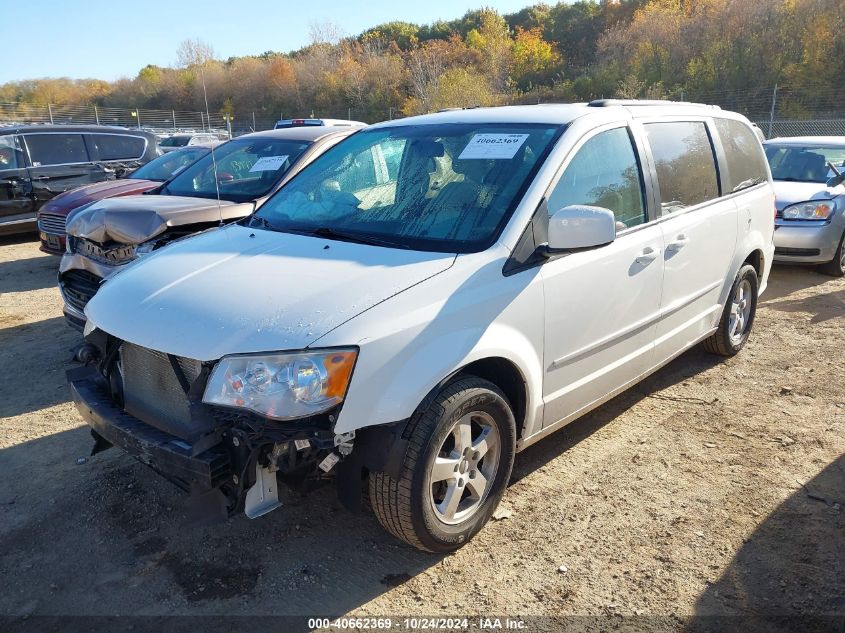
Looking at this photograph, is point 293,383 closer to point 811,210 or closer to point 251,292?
point 251,292

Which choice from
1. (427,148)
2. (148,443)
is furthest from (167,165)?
(148,443)

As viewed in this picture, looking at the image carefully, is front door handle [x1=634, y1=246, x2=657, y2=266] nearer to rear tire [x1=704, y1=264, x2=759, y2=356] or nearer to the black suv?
rear tire [x1=704, y1=264, x2=759, y2=356]

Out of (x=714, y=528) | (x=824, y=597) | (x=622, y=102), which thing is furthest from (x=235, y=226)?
(x=824, y=597)

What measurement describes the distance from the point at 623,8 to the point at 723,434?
179 ft

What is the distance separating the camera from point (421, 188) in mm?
3416

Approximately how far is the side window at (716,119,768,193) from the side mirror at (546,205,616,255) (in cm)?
220

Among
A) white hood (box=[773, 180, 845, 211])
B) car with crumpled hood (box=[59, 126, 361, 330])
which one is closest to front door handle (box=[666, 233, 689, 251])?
car with crumpled hood (box=[59, 126, 361, 330])

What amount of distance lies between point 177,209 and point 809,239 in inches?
274

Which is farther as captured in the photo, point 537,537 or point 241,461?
Result: point 537,537

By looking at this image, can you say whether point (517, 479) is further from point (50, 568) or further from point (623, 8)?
point (623, 8)

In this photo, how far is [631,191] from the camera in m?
3.70

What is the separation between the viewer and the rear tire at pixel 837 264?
801 cm

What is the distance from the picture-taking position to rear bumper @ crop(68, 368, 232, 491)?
8.07 ft

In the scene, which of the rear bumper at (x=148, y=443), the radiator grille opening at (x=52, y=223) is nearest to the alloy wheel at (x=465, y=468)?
the rear bumper at (x=148, y=443)
